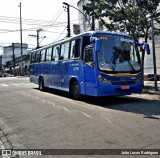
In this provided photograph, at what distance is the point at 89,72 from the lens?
39.7 ft

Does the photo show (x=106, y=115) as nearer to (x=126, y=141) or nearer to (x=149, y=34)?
(x=126, y=141)

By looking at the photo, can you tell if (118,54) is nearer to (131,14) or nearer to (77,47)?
(77,47)

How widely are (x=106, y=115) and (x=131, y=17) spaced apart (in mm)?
10122

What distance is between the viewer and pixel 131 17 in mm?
17953

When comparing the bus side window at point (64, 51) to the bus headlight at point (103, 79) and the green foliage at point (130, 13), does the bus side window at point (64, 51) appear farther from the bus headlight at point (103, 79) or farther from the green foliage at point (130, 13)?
the green foliage at point (130, 13)

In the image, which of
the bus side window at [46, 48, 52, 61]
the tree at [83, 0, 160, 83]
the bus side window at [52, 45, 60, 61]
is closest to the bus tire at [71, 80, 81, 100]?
the bus side window at [52, 45, 60, 61]

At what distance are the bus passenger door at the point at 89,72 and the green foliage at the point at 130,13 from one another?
21.7 ft

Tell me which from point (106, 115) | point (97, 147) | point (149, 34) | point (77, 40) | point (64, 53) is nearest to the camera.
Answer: point (97, 147)

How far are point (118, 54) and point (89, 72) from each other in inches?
56.4

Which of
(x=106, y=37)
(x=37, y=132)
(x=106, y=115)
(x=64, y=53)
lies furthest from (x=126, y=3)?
(x=37, y=132)

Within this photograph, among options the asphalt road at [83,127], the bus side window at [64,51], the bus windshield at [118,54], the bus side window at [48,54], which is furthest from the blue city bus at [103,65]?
the bus side window at [48,54]

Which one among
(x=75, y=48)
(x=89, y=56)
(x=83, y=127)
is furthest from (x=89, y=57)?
(x=83, y=127)

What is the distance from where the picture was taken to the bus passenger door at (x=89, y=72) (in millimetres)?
11805

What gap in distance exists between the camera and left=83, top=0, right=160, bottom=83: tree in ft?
57.8
